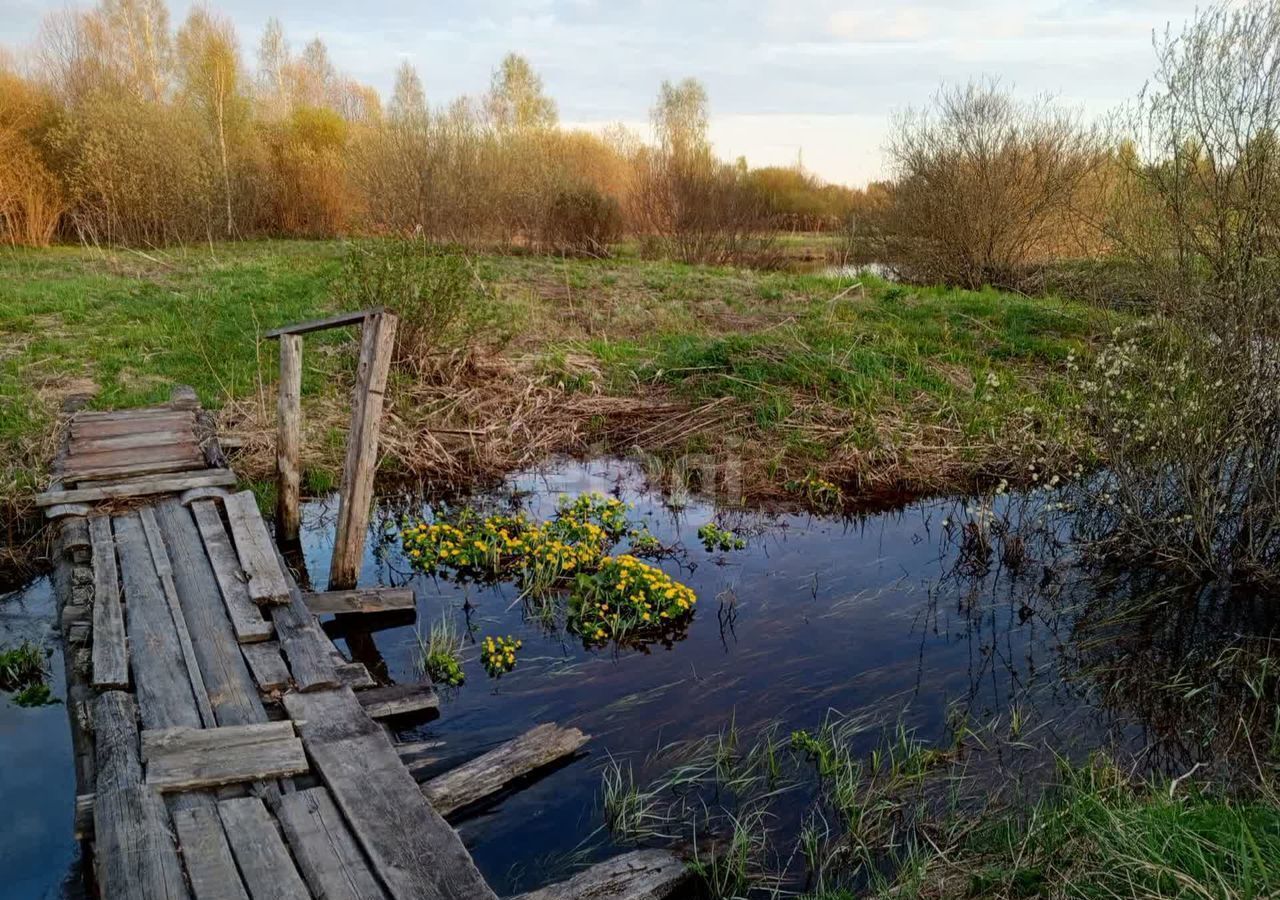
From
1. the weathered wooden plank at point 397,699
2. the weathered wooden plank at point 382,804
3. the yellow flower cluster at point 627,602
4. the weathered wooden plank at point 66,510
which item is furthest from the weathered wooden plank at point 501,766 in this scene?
the weathered wooden plank at point 66,510

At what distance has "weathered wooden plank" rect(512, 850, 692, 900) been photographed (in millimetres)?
3178

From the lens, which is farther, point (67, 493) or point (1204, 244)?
point (67, 493)

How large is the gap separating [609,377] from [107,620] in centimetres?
641

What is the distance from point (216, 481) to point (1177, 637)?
6150 mm

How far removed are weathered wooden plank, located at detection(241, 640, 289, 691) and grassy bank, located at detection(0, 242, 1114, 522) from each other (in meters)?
3.55

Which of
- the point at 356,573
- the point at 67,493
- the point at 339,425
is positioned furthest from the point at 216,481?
the point at 339,425

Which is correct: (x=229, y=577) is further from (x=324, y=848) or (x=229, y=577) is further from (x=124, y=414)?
(x=124, y=414)

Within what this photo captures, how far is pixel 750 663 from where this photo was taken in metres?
5.20

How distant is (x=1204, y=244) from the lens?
219 inches

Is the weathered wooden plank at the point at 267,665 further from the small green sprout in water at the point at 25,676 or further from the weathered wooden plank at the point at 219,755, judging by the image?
the small green sprout in water at the point at 25,676

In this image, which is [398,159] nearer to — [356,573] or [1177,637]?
[356,573]

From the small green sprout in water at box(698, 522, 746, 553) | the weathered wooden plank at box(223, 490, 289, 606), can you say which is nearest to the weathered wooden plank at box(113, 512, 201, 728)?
the weathered wooden plank at box(223, 490, 289, 606)

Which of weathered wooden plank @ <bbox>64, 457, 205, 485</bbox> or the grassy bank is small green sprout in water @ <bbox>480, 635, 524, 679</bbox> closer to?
weathered wooden plank @ <bbox>64, 457, 205, 485</bbox>

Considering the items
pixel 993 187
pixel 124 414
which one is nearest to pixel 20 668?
pixel 124 414
